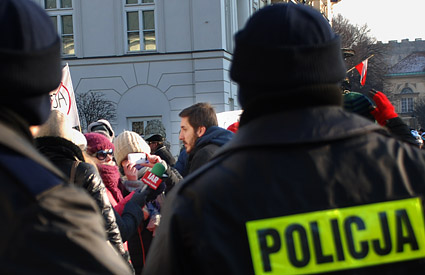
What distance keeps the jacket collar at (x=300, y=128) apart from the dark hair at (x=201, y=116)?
3312 millimetres

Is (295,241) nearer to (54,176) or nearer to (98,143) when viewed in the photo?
(54,176)

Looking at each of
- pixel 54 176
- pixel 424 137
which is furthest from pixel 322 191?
pixel 424 137

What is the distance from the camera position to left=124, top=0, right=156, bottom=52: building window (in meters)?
22.7

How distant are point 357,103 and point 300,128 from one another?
2.10 m

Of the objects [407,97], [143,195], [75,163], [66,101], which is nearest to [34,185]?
[75,163]

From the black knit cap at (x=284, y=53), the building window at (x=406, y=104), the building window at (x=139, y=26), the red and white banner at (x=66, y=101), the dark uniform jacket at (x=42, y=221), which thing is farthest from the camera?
the building window at (x=406, y=104)

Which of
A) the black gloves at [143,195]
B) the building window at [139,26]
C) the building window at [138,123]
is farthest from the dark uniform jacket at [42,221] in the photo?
the building window at [139,26]

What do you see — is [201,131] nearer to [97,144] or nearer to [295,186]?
[97,144]

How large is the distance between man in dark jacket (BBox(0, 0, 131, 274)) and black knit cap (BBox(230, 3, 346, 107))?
0.54m

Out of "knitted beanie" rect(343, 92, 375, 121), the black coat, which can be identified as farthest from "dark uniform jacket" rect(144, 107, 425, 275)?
"knitted beanie" rect(343, 92, 375, 121)

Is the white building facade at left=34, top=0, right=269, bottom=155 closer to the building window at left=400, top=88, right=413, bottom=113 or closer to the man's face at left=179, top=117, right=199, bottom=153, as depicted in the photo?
the man's face at left=179, top=117, right=199, bottom=153

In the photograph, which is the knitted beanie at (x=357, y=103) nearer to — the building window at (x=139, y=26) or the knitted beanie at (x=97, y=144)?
the knitted beanie at (x=97, y=144)

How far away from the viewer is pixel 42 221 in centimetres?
137

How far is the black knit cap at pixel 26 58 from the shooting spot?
4.93ft
